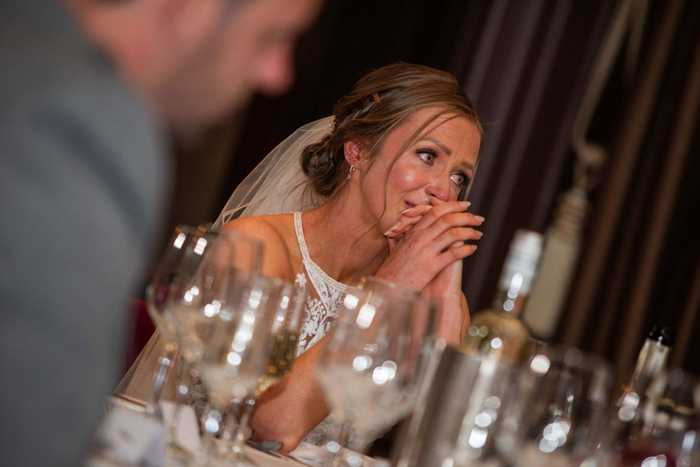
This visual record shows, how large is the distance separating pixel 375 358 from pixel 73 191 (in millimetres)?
539

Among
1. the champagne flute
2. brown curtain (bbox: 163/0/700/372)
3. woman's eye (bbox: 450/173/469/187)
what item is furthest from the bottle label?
brown curtain (bbox: 163/0/700/372)

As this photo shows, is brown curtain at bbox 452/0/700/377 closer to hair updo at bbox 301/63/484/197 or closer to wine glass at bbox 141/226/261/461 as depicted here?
hair updo at bbox 301/63/484/197

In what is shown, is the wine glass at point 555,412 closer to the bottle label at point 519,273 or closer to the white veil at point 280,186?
the bottle label at point 519,273

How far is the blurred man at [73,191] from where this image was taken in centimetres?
44

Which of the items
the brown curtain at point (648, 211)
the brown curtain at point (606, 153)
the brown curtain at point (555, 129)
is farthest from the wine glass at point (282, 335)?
the brown curtain at point (648, 211)

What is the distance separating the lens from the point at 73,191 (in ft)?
1.47

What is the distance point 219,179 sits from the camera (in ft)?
10.8

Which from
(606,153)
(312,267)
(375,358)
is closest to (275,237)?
(312,267)

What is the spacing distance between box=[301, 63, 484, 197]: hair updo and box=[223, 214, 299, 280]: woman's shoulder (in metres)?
0.24

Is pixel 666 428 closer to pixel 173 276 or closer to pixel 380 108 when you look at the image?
pixel 173 276

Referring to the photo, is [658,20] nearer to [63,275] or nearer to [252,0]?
[252,0]

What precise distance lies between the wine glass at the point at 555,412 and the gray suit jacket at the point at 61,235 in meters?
0.54

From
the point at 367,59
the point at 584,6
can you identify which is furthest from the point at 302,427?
the point at 584,6

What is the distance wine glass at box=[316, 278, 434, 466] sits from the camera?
89cm
